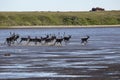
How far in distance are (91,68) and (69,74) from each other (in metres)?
3.03

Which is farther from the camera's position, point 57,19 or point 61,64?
point 57,19

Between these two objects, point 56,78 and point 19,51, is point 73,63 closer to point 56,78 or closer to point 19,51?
point 56,78

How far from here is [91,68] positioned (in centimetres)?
3603

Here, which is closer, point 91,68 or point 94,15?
point 91,68

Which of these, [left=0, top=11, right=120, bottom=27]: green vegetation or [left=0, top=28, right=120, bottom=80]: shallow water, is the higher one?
[left=0, top=28, right=120, bottom=80]: shallow water

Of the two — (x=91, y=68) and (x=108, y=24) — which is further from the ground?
(x=91, y=68)

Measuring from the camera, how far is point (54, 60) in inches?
1634

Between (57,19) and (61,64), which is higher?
(61,64)

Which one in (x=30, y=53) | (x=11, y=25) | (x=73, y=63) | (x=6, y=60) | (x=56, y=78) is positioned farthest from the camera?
(x=11, y=25)

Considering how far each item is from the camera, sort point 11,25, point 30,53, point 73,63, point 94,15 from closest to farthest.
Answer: point 73,63, point 30,53, point 11,25, point 94,15

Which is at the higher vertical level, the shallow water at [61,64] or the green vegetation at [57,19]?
the shallow water at [61,64]

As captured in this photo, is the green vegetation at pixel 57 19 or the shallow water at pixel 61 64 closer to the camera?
the shallow water at pixel 61 64

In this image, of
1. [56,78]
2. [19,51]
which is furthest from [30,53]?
[56,78]

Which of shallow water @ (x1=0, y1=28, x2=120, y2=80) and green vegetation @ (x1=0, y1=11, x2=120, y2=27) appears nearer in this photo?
shallow water @ (x1=0, y1=28, x2=120, y2=80)
